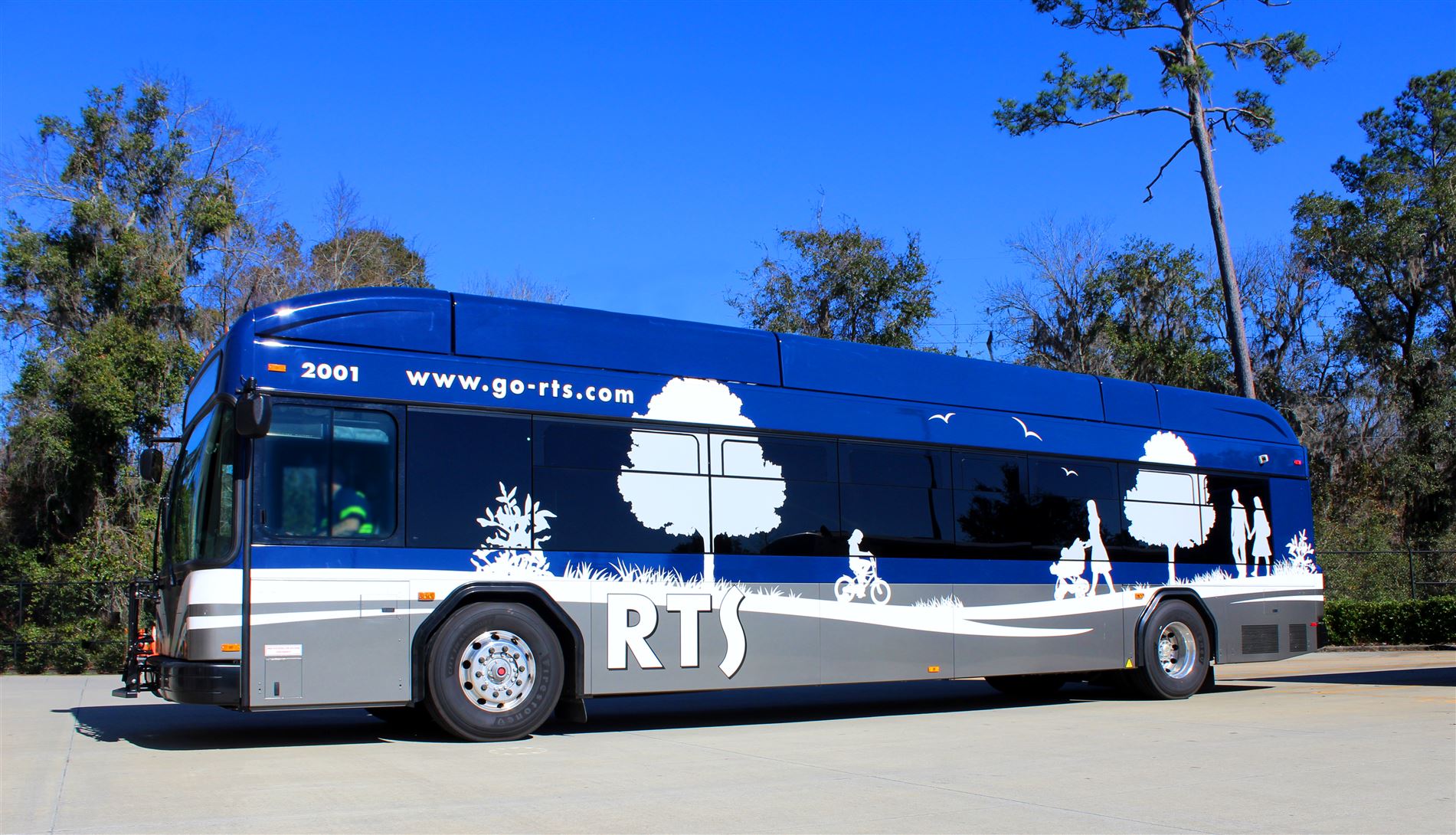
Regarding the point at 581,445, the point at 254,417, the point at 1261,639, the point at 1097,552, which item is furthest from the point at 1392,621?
the point at 254,417

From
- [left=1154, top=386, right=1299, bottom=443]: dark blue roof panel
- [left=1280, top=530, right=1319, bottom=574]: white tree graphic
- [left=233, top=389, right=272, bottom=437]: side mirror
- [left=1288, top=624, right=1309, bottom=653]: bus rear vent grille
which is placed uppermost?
[left=1154, top=386, right=1299, bottom=443]: dark blue roof panel

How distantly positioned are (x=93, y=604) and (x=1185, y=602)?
68.3ft

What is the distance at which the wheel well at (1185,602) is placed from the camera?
13547 millimetres

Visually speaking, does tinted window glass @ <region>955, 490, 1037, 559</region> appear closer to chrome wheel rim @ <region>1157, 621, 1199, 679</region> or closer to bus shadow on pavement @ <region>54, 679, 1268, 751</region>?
bus shadow on pavement @ <region>54, 679, 1268, 751</region>

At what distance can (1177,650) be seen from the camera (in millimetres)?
14086

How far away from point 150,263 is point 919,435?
23053 mm

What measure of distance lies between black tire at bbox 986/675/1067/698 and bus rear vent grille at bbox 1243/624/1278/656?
2.28m

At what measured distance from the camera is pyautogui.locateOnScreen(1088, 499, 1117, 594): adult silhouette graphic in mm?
13250

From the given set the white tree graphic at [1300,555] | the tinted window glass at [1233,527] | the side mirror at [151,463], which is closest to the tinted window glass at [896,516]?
the tinted window glass at [1233,527]

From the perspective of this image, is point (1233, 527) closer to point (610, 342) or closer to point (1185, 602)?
point (1185, 602)

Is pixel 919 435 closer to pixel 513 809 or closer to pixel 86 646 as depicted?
pixel 513 809

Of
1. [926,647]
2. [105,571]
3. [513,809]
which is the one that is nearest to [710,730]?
[926,647]

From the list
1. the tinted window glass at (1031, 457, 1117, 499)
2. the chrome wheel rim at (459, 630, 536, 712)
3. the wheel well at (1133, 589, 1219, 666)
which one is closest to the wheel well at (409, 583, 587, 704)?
the chrome wheel rim at (459, 630, 536, 712)

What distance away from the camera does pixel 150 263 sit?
2817cm
